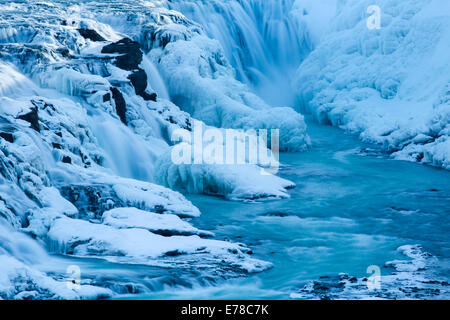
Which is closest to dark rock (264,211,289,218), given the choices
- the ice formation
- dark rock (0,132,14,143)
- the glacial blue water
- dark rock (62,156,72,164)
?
the glacial blue water

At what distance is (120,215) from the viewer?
7688 millimetres

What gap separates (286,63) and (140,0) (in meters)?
6.94

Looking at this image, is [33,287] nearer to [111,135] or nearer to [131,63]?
[111,135]

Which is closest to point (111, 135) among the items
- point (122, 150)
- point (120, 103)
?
Answer: point (122, 150)

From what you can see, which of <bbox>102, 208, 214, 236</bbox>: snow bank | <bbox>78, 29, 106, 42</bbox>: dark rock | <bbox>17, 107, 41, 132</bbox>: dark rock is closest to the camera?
<bbox>102, 208, 214, 236</bbox>: snow bank

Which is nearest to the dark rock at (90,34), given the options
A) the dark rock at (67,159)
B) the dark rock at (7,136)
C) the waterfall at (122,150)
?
the waterfall at (122,150)

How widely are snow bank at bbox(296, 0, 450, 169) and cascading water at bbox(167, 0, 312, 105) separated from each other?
1.61 meters

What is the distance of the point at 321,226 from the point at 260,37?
616 inches

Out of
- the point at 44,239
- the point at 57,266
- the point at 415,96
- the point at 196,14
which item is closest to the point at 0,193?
→ the point at 44,239

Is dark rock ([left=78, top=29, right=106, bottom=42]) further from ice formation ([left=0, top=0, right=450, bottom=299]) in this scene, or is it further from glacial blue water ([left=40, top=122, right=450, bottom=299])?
glacial blue water ([left=40, top=122, right=450, bottom=299])

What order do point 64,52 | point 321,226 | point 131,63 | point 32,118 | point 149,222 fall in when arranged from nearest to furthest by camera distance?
point 149,222 → point 321,226 → point 32,118 → point 64,52 → point 131,63

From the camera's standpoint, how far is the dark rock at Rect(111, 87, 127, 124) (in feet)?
38.1

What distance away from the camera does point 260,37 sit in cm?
2325
